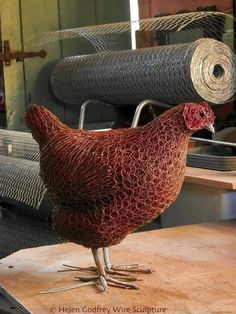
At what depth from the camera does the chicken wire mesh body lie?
5.27ft

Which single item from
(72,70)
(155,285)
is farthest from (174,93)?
(155,285)

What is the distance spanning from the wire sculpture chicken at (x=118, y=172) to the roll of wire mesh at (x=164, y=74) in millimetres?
681

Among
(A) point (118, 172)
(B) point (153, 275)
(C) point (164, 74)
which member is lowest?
(B) point (153, 275)

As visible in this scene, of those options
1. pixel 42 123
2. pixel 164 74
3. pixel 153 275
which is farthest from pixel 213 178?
pixel 42 123

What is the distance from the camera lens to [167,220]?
61.4 inches

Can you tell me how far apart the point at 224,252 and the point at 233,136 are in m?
0.66

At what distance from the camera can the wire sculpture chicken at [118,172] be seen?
0.79m

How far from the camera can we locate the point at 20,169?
1.70 m

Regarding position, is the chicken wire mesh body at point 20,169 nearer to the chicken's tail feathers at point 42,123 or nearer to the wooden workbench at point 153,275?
the wooden workbench at point 153,275

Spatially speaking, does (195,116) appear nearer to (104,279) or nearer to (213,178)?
(104,279)

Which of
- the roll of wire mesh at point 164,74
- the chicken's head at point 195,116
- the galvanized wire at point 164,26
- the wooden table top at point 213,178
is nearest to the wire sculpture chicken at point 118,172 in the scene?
the chicken's head at point 195,116

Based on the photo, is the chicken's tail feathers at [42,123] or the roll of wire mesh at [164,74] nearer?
the chicken's tail feathers at [42,123]

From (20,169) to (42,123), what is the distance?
2.78 ft

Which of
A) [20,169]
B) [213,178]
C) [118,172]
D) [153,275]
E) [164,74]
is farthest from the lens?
[20,169]
